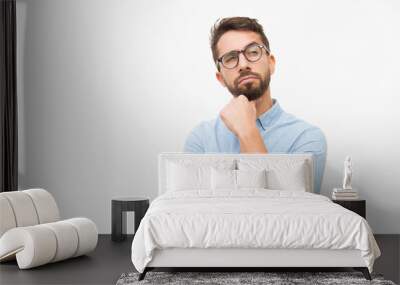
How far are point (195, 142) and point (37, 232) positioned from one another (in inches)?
98.9

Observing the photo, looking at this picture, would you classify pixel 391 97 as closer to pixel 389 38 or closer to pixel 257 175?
pixel 389 38

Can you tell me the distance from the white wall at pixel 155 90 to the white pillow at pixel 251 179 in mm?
1107

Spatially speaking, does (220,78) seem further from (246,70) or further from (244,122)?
(244,122)

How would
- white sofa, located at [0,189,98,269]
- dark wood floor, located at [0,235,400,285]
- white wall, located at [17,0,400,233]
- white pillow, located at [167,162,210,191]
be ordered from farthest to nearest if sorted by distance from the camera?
white wall, located at [17,0,400,233] → white pillow, located at [167,162,210,191] → white sofa, located at [0,189,98,269] → dark wood floor, located at [0,235,400,285]

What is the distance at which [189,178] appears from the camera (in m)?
6.40

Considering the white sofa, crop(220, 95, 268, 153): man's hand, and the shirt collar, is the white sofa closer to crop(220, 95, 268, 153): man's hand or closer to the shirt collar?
crop(220, 95, 268, 153): man's hand

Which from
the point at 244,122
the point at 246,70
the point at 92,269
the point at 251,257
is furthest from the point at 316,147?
the point at 92,269

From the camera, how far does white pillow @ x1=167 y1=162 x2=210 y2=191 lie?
20.9 feet

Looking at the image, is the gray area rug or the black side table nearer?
the gray area rug

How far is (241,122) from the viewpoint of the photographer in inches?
280

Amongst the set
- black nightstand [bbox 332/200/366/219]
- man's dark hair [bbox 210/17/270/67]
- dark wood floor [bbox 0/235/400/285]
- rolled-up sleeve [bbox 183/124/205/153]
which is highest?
man's dark hair [bbox 210/17/270/67]

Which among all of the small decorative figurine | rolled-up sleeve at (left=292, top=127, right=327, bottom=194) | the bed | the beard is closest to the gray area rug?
the bed

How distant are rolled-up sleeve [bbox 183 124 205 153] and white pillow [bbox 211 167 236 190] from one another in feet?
2.79

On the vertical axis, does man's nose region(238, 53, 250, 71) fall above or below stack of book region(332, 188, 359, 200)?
above
